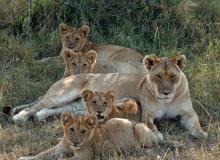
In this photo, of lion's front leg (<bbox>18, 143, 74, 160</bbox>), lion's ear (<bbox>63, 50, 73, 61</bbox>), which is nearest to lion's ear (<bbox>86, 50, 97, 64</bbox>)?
lion's ear (<bbox>63, 50, 73, 61</bbox>)

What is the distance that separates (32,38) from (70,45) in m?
0.62

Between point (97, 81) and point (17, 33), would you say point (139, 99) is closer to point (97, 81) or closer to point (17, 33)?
point (97, 81)

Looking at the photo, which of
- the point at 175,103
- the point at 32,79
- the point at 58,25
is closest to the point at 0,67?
the point at 32,79

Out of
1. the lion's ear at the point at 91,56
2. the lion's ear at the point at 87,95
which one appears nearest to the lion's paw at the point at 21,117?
the lion's ear at the point at 87,95

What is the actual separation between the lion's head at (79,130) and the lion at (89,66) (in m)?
2.37

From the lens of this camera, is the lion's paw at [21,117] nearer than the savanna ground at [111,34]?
Yes

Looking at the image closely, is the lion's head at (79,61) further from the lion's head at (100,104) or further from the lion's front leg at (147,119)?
the lion's head at (100,104)

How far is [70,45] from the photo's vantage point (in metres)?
8.95

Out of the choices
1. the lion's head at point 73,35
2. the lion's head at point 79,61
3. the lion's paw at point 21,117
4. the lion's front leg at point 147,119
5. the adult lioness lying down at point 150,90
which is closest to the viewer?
the lion's front leg at point 147,119

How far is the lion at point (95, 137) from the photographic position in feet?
18.3

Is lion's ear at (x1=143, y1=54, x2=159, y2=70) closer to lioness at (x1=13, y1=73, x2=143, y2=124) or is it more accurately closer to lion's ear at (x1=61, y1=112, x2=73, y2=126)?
lioness at (x1=13, y1=73, x2=143, y2=124)

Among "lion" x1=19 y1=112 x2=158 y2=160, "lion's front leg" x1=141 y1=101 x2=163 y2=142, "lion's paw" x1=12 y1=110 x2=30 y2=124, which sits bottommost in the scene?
"lion's paw" x1=12 y1=110 x2=30 y2=124

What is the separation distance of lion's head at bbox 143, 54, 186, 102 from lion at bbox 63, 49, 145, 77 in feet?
4.78

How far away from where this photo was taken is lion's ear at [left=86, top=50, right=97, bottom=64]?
8062 mm
